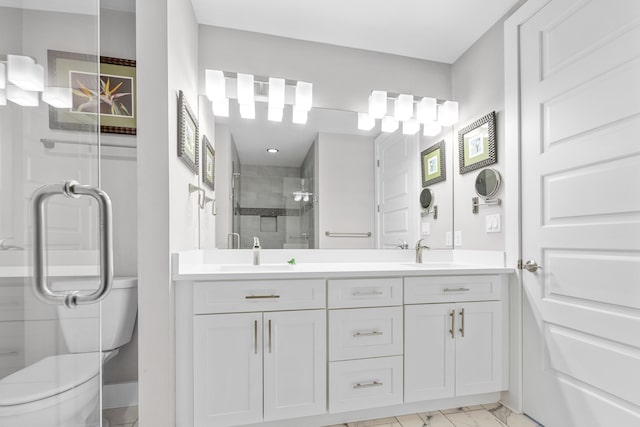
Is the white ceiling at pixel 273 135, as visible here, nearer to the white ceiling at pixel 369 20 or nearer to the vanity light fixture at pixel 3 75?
the white ceiling at pixel 369 20

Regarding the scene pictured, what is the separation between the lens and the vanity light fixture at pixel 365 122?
2.26 metres

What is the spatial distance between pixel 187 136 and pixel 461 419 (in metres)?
2.17

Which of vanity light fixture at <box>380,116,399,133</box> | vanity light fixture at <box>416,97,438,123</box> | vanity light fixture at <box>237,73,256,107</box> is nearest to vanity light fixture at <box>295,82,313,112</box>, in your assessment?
vanity light fixture at <box>237,73,256,107</box>

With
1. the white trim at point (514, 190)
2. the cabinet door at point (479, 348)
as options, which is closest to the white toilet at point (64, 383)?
the cabinet door at point (479, 348)

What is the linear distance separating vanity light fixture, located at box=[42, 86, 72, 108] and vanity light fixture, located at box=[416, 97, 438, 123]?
213 cm

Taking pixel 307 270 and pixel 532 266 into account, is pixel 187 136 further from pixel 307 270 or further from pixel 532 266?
pixel 532 266

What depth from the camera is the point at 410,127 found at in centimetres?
236

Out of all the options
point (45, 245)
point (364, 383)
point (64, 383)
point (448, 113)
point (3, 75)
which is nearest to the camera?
point (3, 75)

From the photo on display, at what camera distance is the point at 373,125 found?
226 cm

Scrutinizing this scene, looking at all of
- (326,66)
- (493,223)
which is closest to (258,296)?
(493,223)

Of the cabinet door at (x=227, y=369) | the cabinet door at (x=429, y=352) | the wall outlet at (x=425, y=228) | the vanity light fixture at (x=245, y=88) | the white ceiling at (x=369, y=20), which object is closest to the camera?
the cabinet door at (x=227, y=369)

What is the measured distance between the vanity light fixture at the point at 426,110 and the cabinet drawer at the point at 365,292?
1326 mm

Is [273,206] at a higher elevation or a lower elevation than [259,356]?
higher

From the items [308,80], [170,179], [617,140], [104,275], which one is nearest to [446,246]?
[617,140]
